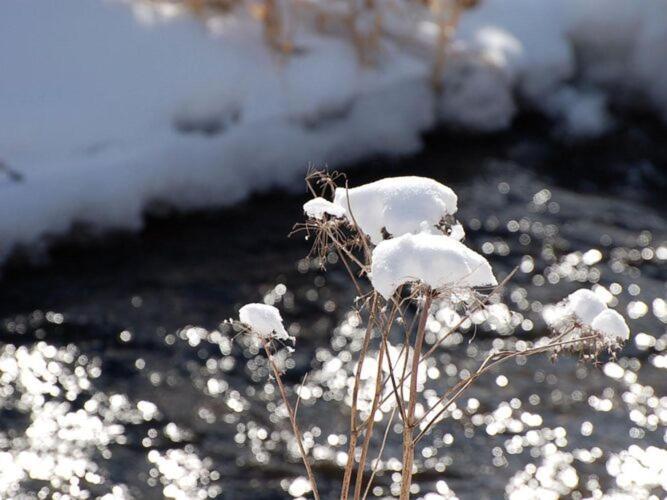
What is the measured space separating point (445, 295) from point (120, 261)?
123 inches

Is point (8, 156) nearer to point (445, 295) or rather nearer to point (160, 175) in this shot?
point (160, 175)

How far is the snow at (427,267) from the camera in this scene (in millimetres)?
1174

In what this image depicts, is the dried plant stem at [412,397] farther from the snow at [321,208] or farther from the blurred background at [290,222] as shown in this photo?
the blurred background at [290,222]

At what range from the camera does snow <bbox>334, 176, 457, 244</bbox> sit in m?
1.31

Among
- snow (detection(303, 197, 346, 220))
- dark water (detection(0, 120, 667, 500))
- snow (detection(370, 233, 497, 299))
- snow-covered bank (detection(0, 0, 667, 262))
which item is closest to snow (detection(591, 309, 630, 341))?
snow (detection(370, 233, 497, 299))

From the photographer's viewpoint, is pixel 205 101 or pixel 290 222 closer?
pixel 290 222

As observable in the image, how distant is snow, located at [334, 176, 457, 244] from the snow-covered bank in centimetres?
297

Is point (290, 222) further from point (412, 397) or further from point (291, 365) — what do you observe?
point (412, 397)

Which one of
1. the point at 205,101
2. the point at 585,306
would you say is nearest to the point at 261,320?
the point at 585,306

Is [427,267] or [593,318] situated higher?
[427,267]

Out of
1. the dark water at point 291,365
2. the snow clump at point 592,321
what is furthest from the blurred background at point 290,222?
the snow clump at point 592,321

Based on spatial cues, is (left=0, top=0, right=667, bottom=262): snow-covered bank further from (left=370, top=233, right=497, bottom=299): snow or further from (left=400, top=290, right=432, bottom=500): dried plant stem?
(left=370, top=233, right=497, bottom=299): snow

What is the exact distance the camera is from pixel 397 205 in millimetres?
1320

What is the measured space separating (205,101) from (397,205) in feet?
11.3
